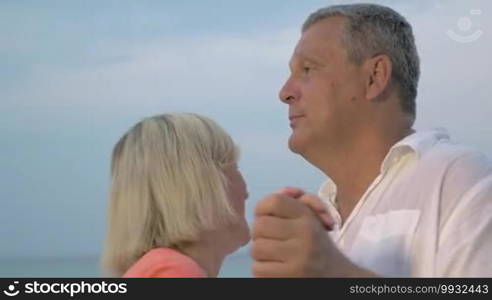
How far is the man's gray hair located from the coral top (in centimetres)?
84

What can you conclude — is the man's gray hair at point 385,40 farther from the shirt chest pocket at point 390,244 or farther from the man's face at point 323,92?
the shirt chest pocket at point 390,244

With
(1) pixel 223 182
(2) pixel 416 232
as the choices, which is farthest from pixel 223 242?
(2) pixel 416 232

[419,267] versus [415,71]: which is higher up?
[415,71]

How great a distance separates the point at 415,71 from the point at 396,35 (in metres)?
0.13

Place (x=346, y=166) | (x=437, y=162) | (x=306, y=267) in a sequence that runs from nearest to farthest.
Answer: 1. (x=306, y=267)
2. (x=437, y=162)
3. (x=346, y=166)

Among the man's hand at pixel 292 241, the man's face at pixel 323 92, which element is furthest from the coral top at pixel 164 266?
the man's face at pixel 323 92

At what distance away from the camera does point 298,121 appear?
2246mm

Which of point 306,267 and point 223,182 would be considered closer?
point 306,267

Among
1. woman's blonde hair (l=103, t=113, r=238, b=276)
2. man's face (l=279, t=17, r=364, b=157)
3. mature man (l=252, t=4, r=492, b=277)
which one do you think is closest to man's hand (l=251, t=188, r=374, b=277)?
mature man (l=252, t=4, r=492, b=277)

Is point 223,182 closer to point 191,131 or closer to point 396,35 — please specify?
point 191,131

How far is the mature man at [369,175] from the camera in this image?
1.17 m

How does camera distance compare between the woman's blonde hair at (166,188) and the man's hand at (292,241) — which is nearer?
the man's hand at (292,241)

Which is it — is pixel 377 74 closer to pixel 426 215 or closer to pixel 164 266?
pixel 426 215

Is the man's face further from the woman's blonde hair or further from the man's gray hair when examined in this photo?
the woman's blonde hair
